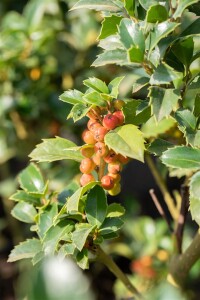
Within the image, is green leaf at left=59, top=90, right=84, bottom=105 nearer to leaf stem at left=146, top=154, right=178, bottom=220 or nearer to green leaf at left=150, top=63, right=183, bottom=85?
green leaf at left=150, top=63, right=183, bottom=85

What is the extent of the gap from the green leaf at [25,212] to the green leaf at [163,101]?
29 centimetres

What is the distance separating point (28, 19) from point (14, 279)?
962mm

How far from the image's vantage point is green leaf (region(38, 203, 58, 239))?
79cm

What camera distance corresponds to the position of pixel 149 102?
701 millimetres

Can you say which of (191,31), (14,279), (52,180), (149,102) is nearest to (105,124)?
(149,102)

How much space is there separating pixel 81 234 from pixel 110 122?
16 centimetres

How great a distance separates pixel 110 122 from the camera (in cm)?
68

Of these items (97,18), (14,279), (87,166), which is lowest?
(14,279)

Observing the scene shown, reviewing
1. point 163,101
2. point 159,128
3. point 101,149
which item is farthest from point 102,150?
point 159,128

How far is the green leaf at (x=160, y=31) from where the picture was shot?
651mm

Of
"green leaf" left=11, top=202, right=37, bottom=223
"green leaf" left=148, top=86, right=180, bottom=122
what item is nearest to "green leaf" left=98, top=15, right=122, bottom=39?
"green leaf" left=148, top=86, right=180, bottom=122

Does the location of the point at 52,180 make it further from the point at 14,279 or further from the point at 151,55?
the point at 151,55

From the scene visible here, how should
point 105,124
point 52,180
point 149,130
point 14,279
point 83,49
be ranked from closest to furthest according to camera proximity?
point 105,124
point 149,130
point 52,180
point 83,49
point 14,279

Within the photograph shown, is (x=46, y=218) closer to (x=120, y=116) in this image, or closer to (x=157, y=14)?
(x=120, y=116)
